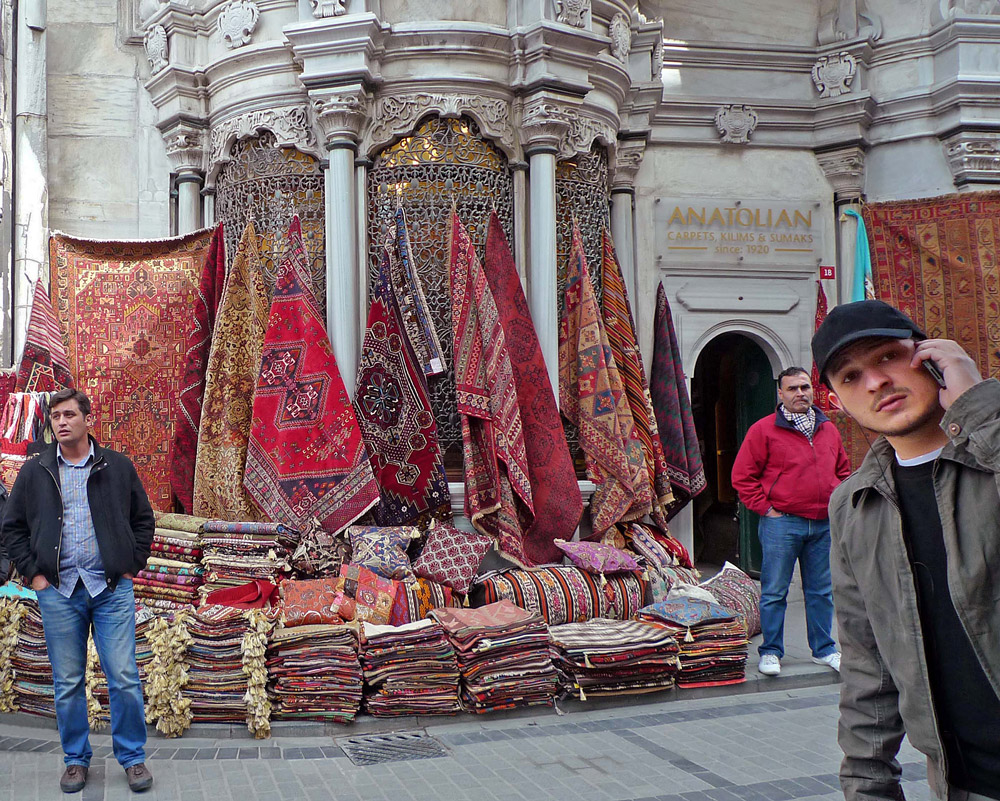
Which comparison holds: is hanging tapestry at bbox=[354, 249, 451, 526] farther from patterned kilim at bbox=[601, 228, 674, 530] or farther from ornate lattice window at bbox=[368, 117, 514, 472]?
patterned kilim at bbox=[601, 228, 674, 530]

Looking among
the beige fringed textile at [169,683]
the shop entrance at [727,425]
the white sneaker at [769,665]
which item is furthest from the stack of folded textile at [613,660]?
the shop entrance at [727,425]

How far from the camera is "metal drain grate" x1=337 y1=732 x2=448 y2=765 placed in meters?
4.19

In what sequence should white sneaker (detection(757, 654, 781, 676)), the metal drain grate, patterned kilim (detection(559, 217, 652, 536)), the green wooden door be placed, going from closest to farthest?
the metal drain grate
white sneaker (detection(757, 654, 781, 676))
patterned kilim (detection(559, 217, 652, 536))
the green wooden door

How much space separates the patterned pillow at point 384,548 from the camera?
215 inches

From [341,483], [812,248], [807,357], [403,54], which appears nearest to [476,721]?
[341,483]

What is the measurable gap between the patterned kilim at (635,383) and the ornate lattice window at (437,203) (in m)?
1.15

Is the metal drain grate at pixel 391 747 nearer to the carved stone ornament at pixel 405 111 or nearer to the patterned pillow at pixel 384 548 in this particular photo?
the patterned pillow at pixel 384 548

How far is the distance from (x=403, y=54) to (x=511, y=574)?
142 inches

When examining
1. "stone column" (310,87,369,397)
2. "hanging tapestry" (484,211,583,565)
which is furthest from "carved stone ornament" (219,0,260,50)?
"hanging tapestry" (484,211,583,565)

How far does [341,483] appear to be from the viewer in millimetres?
5727

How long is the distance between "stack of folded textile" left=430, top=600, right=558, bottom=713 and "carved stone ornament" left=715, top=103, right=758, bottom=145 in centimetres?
533

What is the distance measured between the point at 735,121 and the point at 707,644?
5140mm

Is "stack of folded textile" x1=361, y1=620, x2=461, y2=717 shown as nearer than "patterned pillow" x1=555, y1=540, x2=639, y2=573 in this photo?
Yes

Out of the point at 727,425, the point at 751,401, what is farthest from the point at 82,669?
the point at 727,425
